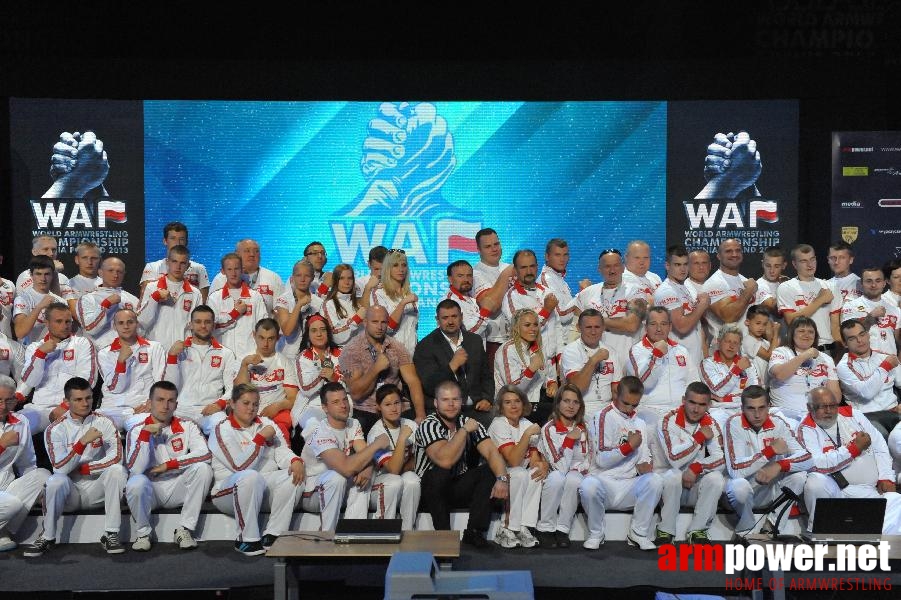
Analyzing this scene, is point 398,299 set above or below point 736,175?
below

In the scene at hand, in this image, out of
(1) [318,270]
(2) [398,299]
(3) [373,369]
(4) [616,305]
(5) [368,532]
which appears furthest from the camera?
(1) [318,270]

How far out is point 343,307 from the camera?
7.75 m

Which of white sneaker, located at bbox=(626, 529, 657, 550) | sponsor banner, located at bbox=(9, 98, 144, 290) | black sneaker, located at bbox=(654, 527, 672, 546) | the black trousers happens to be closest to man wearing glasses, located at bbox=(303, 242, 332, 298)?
sponsor banner, located at bbox=(9, 98, 144, 290)

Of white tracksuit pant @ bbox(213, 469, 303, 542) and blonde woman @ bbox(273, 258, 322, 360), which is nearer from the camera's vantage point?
white tracksuit pant @ bbox(213, 469, 303, 542)

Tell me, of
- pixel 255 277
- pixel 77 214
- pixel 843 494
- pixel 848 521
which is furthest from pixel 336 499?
pixel 77 214

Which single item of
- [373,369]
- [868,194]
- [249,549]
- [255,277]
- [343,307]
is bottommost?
[249,549]

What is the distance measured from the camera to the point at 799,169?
9.50 meters

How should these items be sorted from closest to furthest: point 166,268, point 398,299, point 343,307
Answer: point 398,299 → point 343,307 → point 166,268

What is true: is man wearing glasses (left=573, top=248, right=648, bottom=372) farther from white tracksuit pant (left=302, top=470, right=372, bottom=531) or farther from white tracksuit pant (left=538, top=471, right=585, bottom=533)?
white tracksuit pant (left=302, top=470, right=372, bottom=531)

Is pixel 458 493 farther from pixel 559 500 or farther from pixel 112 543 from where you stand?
pixel 112 543

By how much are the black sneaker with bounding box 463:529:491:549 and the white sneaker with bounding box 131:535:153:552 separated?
2.11 m

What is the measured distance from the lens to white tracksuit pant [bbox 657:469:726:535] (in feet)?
21.6

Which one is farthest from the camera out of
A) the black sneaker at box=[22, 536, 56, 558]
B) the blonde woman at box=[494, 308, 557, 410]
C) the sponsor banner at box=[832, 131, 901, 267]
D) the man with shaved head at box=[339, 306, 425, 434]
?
the sponsor banner at box=[832, 131, 901, 267]

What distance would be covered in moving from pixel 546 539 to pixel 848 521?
2080 millimetres
